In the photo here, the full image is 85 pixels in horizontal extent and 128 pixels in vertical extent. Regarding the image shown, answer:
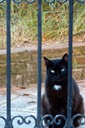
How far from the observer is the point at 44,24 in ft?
21.3

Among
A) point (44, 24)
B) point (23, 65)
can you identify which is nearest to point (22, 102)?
point (23, 65)

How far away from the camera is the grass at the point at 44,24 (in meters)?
6.32

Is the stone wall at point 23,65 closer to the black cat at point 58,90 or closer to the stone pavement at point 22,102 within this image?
the stone pavement at point 22,102

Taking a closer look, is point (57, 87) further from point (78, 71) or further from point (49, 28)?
point (49, 28)

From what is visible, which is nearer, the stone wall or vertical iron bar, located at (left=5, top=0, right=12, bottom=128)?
vertical iron bar, located at (left=5, top=0, right=12, bottom=128)

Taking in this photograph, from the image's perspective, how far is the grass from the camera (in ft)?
20.7

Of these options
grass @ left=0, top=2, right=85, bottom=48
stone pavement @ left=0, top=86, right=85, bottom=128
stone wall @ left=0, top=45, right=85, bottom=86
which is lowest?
stone pavement @ left=0, top=86, right=85, bottom=128

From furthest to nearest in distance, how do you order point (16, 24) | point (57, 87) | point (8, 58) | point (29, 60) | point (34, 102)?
1. point (16, 24)
2. point (29, 60)
3. point (34, 102)
4. point (57, 87)
5. point (8, 58)

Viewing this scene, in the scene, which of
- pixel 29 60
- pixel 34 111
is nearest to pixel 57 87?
pixel 34 111

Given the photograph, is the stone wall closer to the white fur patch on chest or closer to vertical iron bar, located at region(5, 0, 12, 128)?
the white fur patch on chest

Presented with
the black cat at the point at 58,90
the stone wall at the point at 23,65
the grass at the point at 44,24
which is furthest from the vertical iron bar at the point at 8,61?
the grass at the point at 44,24

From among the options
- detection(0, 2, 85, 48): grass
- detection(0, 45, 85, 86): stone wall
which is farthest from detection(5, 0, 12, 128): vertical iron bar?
detection(0, 2, 85, 48): grass

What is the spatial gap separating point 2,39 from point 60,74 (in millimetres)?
2505

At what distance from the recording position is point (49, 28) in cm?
648
